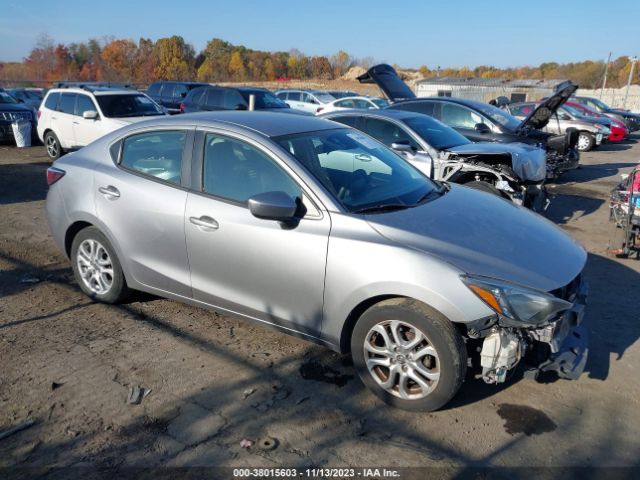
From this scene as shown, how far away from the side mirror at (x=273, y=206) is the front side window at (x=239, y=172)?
162 millimetres

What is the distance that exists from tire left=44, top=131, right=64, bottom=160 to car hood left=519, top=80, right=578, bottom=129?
10.5m

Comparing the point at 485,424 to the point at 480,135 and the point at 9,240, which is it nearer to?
the point at 9,240

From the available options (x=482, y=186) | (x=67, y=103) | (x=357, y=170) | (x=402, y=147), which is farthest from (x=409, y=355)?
(x=67, y=103)

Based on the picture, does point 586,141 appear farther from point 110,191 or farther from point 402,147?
point 110,191

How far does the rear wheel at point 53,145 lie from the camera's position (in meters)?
12.8

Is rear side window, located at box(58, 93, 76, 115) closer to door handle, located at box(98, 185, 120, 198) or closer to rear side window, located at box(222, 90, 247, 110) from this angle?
rear side window, located at box(222, 90, 247, 110)

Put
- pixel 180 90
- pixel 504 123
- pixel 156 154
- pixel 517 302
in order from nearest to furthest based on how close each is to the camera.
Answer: pixel 517 302, pixel 156 154, pixel 504 123, pixel 180 90

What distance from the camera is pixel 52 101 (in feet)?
41.8

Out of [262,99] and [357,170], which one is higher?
[262,99]

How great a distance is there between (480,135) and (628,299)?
20.1 ft

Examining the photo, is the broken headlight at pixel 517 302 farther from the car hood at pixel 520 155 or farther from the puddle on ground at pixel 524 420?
the car hood at pixel 520 155

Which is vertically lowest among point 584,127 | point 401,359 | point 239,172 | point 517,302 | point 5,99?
point 401,359

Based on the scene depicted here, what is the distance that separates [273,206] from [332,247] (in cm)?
→ 45

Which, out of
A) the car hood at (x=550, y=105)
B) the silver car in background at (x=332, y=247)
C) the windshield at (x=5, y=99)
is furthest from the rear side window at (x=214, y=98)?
the silver car in background at (x=332, y=247)
